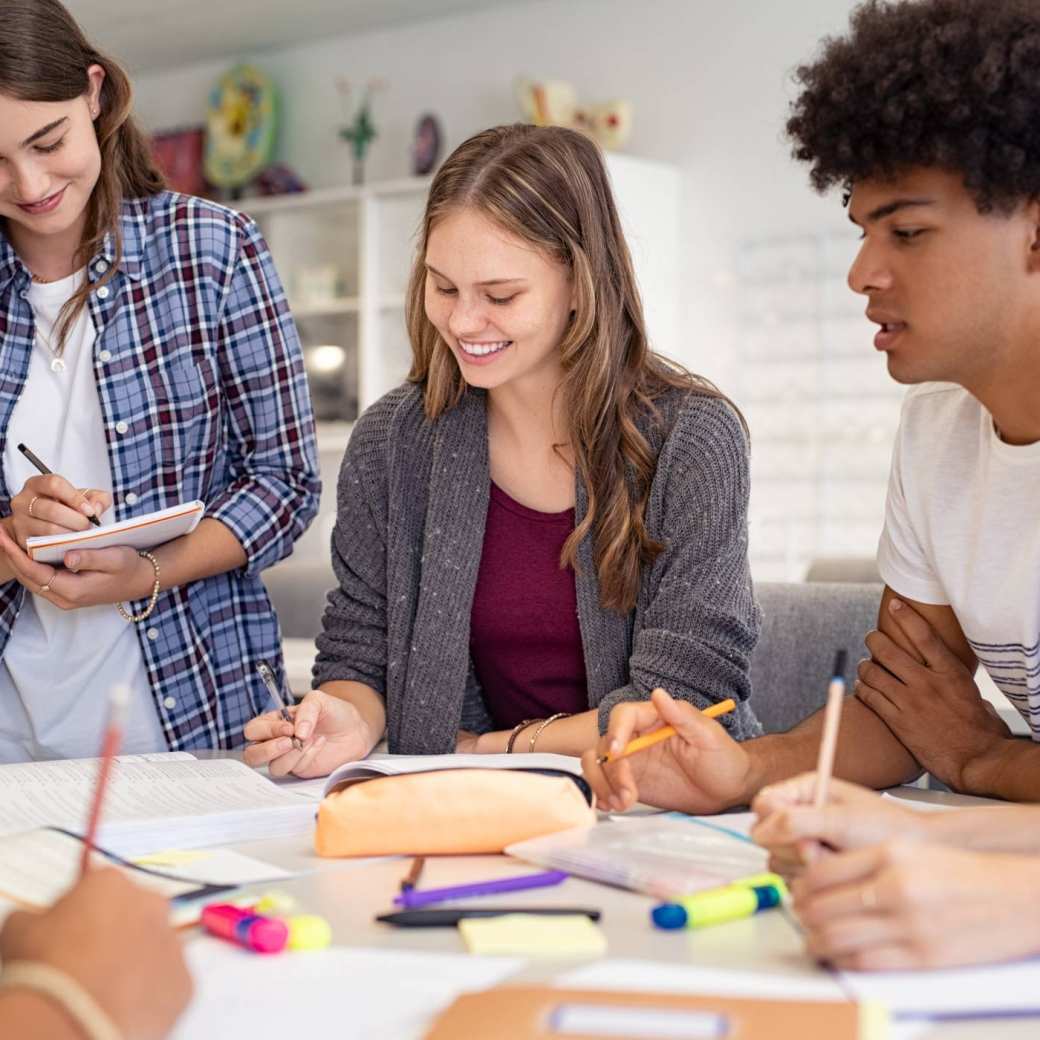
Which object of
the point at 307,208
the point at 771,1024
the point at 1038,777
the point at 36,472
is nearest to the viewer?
the point at 771,1024

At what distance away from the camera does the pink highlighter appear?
817mm

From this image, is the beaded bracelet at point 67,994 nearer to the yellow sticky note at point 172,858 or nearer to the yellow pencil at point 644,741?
the yellow sticky note at point 172,858

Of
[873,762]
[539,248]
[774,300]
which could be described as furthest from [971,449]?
[774,300]

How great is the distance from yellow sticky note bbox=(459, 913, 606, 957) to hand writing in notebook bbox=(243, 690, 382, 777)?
1.78 feet

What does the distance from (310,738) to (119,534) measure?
29cm

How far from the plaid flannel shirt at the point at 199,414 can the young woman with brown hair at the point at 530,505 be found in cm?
10

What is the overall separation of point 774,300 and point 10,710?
4.21 meters

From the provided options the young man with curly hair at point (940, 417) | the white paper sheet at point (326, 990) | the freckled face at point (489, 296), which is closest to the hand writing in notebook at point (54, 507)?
the freckled face at point (489, 296)

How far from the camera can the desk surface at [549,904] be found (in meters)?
0.79

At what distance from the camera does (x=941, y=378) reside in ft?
4.28

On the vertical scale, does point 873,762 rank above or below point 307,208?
below

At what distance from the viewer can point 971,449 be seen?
1.43 m

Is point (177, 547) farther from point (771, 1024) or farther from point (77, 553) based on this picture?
point (771, 1024)

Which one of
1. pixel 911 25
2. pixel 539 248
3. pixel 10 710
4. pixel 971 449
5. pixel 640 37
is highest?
pixel 640 37
